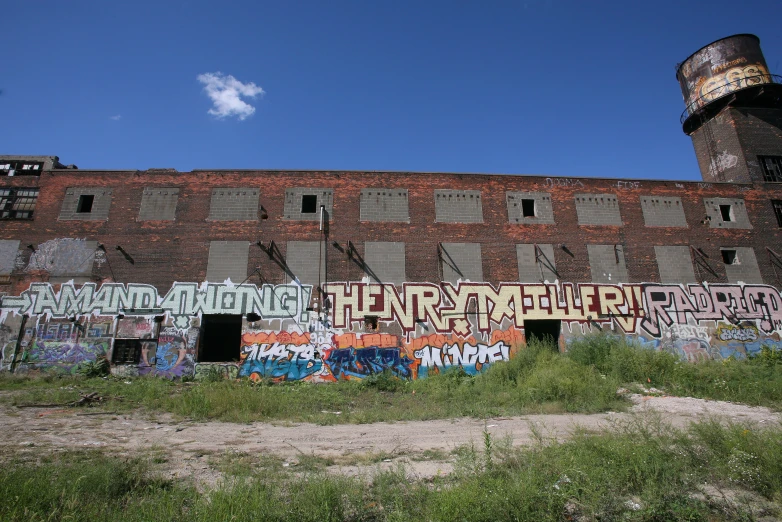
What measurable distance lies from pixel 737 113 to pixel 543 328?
15404 mm

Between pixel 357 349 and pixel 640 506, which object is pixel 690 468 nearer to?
pixel 640 506

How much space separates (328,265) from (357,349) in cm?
368

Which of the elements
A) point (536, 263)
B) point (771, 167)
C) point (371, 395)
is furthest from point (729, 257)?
point (371, 395)

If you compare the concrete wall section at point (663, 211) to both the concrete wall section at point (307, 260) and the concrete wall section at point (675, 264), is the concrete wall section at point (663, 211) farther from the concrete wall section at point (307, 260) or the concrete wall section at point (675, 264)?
the concrete wall section at point (307, 260)

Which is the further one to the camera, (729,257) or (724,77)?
(724,77)

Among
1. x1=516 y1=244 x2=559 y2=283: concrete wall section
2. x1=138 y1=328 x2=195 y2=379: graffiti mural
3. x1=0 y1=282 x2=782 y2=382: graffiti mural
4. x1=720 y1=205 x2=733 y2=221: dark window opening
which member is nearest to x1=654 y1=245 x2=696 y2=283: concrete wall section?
x1=0 y1=282 x2=782 y2=382: graffiti mural

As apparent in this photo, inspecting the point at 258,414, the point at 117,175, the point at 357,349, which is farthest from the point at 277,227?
the point at 258,414

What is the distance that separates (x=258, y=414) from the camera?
972 cm

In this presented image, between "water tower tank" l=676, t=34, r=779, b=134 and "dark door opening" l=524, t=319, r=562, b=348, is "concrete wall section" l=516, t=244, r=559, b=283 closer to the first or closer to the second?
"dark door opening" l=524, t=319, r=562, b=348

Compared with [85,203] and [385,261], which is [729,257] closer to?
[385,261]

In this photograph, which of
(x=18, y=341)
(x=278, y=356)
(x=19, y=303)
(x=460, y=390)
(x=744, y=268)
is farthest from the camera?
(x=744, y=268)

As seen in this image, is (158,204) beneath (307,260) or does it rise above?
above

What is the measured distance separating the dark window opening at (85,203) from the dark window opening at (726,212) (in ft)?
94.6

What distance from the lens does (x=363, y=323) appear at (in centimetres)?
1647
